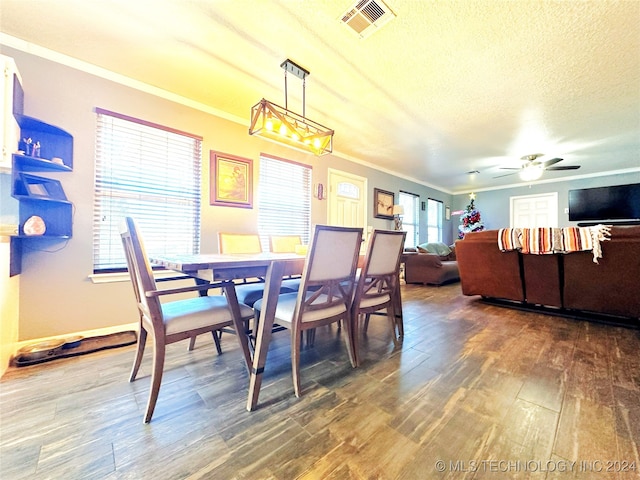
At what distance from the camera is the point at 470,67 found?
230 cm

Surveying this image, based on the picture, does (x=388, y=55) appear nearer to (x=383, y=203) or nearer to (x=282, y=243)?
(x=282, y=243)

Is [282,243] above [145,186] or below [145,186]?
below

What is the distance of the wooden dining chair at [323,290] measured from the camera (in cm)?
146

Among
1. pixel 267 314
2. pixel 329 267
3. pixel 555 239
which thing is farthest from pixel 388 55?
pixel 555 239

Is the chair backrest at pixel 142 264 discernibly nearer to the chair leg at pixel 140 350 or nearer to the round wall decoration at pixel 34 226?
the chair leg at pixel 140 350

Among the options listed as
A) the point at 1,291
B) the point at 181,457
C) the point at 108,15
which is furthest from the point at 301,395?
the point at 108,15

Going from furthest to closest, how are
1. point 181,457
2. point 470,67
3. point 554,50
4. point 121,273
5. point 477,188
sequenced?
point 477,188
point 121,273
point 470,67
point 554,50
point 181,457

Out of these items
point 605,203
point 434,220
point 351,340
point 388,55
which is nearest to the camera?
point 351,340

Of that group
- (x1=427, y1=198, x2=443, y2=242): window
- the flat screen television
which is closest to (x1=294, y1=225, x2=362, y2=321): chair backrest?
(x1=427, y1=198, x2=443, y2=242): window

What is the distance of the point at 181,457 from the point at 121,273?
2.07 meters

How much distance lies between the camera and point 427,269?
15.9 ft

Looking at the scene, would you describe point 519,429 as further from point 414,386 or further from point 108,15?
point 108,15

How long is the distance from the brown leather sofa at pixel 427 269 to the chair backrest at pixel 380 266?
3.04 metres

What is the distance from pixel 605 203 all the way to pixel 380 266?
279 inches
